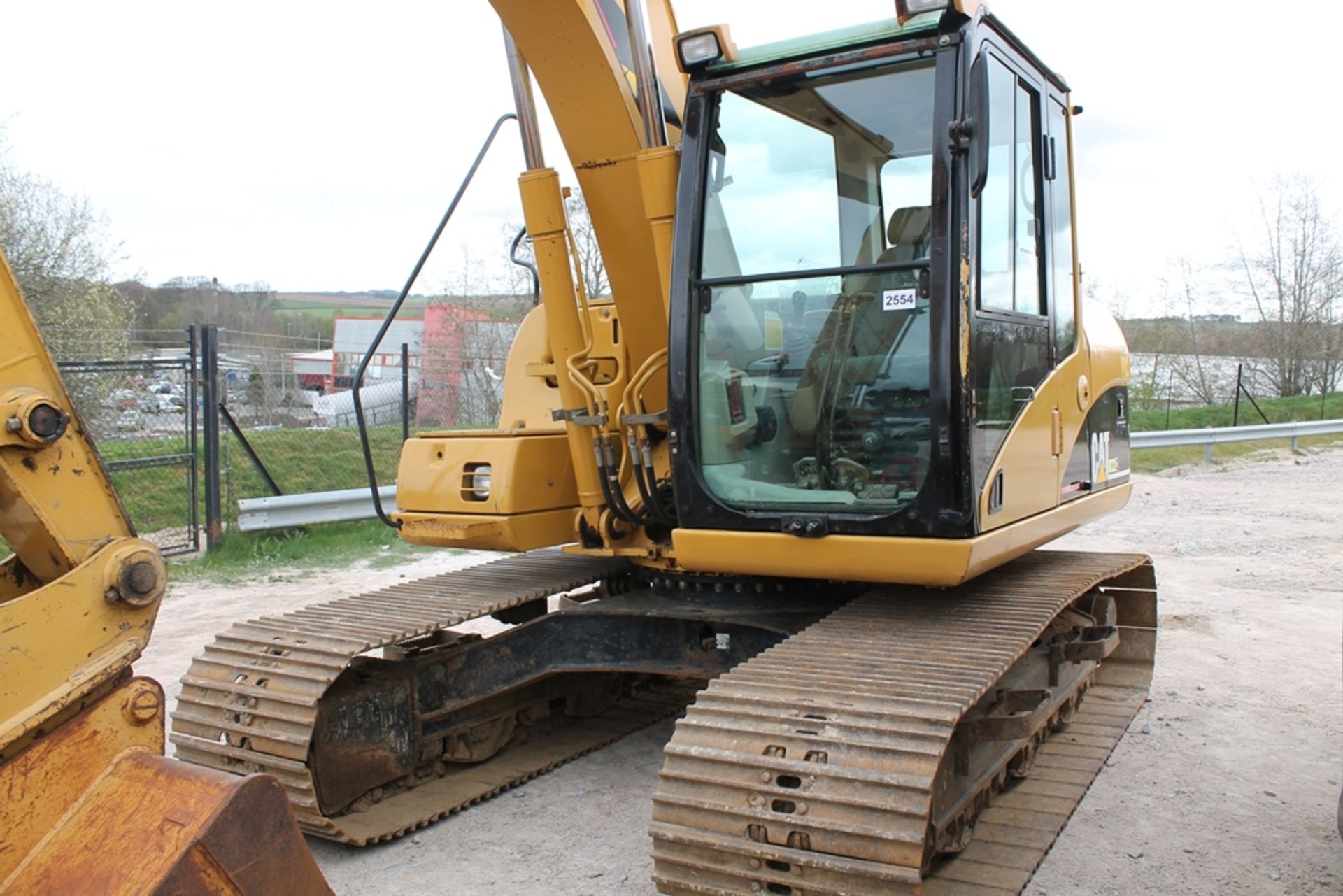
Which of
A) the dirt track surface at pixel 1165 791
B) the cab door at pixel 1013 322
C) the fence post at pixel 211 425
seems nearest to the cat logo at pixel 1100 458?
the cab door at pixel 1013 322

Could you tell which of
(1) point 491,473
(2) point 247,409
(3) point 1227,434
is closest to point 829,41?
(1) point 491,473

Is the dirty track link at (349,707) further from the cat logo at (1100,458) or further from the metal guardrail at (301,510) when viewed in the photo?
the metal guardrail at (301,510)

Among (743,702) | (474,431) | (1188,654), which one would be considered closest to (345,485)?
(474,431)

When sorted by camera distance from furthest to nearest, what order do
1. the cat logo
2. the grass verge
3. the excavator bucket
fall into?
the grass verge → the cat logo → the excavator bucket

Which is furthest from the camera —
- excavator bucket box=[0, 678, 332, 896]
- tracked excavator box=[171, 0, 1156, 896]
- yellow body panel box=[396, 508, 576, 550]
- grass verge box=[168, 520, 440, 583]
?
grass verge box=[168, 520, 440, 583]

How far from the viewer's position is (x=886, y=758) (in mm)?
3076

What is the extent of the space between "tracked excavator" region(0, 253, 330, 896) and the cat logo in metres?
3.84

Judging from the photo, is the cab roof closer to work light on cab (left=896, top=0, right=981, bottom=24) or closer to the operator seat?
work light on cab (left=896, top=0, right=981, bottom=24)

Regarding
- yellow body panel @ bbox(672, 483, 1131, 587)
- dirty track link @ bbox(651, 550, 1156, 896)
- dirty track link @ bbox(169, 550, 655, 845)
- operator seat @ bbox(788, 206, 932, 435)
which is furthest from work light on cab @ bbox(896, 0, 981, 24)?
dirty track link @ bbox(169, 550, 655, 845)

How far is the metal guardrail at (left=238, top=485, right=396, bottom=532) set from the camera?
31.4 feet

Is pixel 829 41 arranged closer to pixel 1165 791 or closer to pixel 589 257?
pixel 1165 791

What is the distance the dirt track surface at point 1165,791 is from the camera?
12.7 ft

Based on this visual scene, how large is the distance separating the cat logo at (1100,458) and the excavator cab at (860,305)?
0.91m

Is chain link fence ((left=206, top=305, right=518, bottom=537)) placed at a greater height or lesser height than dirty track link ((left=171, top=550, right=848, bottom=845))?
greater
